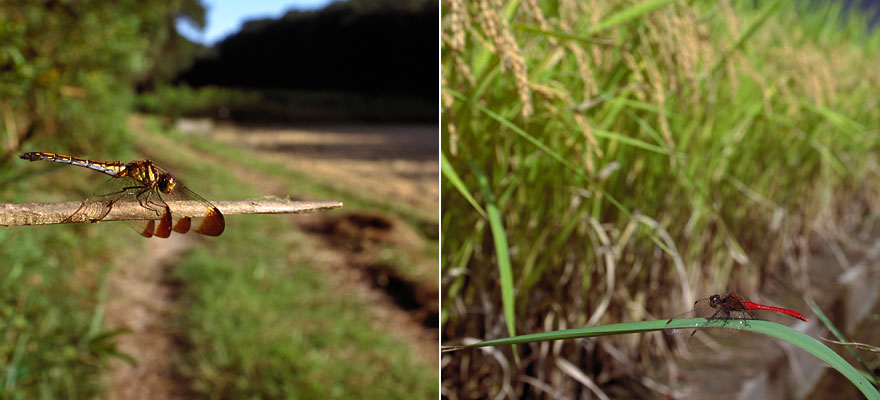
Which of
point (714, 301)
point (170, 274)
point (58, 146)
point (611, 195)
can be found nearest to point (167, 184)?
point (714, 301)

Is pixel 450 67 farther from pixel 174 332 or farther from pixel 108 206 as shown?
pixel 174 332

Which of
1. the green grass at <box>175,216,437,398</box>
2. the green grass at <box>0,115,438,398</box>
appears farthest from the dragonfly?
the green grass at <box>175,216,437,398</box>

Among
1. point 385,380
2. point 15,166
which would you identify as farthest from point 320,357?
point 15,166

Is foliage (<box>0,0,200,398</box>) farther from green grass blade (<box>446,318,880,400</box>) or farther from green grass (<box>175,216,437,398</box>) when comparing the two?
green grass blade (<box>446,318,880,400</box>)

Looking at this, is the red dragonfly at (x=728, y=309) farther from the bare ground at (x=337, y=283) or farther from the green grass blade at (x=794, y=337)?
the bare ground at (x=337, y=283)

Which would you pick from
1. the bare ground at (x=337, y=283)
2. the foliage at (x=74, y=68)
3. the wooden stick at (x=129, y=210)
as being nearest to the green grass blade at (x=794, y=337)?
the wooden stick at (x=129, y=210)

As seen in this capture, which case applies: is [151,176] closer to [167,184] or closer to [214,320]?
[167,184]

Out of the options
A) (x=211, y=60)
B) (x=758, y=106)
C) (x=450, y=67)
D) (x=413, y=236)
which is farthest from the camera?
(x=211, y=60)

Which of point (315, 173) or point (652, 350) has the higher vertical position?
point (652, 350)
